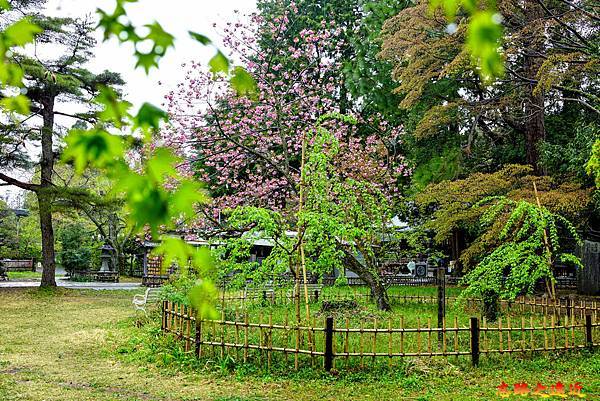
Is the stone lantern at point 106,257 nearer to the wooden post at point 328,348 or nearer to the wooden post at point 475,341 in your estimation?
the wooden post at point 328,348

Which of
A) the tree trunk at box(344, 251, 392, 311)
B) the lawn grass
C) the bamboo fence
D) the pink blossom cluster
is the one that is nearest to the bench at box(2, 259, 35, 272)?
the lawn grass

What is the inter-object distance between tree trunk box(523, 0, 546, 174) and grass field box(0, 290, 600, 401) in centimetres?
719

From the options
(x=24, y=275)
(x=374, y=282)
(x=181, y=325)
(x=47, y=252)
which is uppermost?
(x=47, y=252)

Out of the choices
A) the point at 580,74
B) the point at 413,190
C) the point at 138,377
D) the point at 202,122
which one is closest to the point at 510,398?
the point at 138,377

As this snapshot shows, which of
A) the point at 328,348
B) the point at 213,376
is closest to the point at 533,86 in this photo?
the point at 328,348

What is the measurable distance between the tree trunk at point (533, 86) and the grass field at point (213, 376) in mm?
7190

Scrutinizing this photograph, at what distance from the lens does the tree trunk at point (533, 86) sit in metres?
12.7

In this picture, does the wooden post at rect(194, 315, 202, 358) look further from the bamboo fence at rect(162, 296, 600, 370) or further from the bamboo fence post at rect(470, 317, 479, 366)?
the bamboo fence post at rect(470, 317, 479, 366)

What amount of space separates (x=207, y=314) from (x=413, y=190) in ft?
57.5

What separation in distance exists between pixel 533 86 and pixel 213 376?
11.7m

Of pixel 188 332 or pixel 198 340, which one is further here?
pixel 188 332

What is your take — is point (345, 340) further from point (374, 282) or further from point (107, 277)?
point (107, 277)

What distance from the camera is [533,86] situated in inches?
579

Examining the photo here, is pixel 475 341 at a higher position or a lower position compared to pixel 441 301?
lower
